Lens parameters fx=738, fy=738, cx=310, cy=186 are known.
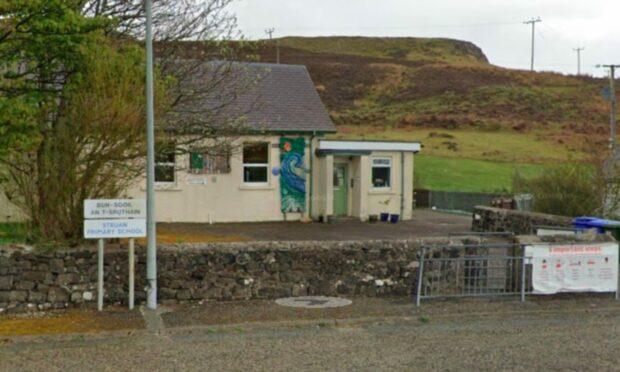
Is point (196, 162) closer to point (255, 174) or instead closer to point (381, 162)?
point (255, 174)

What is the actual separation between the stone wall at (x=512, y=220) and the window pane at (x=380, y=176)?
18.2 feet

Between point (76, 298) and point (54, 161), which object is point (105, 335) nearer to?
point (76, 298)

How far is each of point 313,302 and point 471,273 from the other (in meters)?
2.82

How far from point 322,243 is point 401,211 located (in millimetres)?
17181

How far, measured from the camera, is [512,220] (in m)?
21.4

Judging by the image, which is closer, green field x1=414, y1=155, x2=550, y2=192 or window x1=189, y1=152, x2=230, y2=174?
window x1=189, y1=152, x2=230, y2=174

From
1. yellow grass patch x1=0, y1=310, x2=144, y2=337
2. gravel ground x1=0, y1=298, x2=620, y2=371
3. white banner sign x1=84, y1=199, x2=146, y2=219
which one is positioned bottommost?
gravel ground x1=0, y1=298, x2=620, y2=371

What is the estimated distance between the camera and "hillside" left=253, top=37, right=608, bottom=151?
79.0 meters

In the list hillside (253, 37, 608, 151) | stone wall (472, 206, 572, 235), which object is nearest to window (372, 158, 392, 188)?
stone wall (472, 206, 572, 235)

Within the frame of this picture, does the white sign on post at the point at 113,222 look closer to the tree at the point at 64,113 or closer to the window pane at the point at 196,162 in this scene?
the tree at the point at 64,113

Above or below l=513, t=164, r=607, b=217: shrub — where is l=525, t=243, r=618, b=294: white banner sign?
below

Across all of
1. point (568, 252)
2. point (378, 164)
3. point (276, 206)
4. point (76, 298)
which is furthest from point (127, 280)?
point (378, 164)

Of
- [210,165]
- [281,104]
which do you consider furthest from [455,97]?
[210,165]

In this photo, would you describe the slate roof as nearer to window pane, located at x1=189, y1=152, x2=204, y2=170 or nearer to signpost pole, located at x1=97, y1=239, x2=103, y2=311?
window pane, located at x1=189, y1=152, x2=204, y2=170
